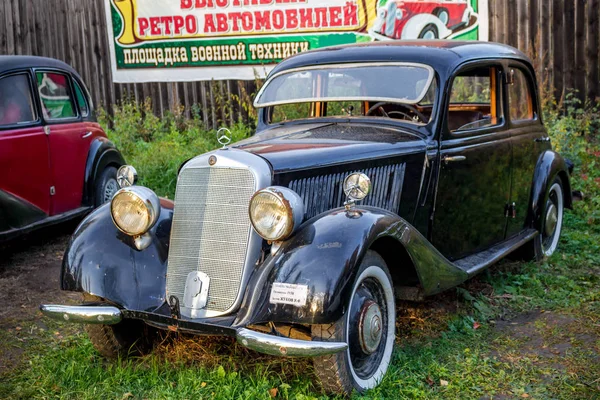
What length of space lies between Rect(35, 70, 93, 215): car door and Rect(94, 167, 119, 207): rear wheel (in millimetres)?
242

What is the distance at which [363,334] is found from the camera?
3258 millimetres

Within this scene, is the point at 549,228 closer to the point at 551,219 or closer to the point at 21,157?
the point at 551,219

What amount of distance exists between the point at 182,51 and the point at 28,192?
4.98 m

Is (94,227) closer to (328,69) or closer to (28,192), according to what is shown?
(328,69)

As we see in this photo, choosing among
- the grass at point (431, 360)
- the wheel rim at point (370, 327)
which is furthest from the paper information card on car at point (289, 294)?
the grass at point (431, 360)

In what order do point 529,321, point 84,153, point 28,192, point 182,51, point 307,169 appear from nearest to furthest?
point 307,169 → point 529,321 → point 28,192 → point 84,153 → point 182,51

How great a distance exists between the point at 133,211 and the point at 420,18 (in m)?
6.22

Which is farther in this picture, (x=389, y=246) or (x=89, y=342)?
(x=89, y=342)

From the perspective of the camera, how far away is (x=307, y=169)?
3.55 m

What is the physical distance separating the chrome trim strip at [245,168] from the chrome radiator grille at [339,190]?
0.67ft

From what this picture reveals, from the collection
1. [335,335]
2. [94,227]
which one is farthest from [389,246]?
[94,227]

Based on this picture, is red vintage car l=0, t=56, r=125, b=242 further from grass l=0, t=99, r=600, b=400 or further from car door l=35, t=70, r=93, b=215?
grass l=0, t=99, r=600, b=400

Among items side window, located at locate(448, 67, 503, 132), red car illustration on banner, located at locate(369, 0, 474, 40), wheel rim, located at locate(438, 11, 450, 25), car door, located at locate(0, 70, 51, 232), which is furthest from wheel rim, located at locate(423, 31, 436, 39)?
car door, located at locate(0, 70, 51, 232)

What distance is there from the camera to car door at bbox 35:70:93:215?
6.17 metres
